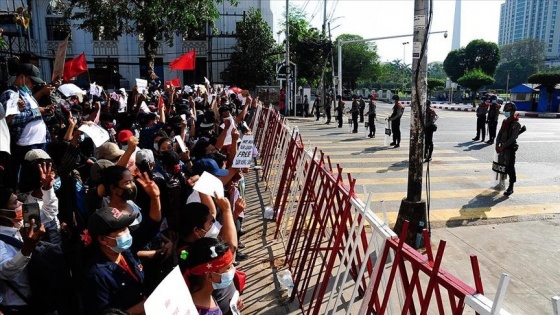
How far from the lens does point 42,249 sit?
8.89ft

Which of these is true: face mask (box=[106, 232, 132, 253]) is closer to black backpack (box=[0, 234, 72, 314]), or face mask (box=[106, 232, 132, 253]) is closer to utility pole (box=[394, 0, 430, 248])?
black backpack (box=[0, 234, 72, 314])

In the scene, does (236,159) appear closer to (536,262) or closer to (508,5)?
(536,262)

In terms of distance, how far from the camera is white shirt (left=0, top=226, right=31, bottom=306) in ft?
8.18

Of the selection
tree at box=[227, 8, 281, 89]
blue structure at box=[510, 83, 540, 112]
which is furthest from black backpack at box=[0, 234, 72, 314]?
blue structure at box=[510, 83, 540, 112]

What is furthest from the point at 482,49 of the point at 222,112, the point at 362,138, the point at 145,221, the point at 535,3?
the point at 535,3

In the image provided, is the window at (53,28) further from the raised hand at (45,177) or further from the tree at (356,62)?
the tree at (356,62)

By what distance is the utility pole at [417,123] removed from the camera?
17.9ft

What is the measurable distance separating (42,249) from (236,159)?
2349mm

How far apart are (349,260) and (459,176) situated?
759cm

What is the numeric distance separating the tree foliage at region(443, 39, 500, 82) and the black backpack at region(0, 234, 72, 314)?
72.6m

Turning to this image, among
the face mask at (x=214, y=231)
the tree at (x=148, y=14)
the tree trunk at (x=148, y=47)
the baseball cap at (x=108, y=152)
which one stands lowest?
the face mask at (x=214, y=231)

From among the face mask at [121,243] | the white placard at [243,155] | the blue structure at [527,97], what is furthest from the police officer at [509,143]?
the blue structure at [527,97]

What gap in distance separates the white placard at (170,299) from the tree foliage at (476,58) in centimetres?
7280

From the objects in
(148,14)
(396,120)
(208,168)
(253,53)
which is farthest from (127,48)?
(208,168)
